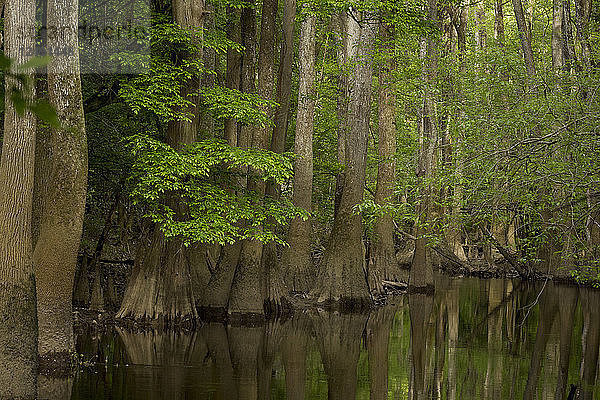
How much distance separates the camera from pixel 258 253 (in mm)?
16031

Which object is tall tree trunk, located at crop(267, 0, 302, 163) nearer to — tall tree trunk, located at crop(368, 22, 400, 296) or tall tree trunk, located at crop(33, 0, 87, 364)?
tall tree trunk, located at crop(368, 22, 400, 296)

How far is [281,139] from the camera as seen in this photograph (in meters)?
17.3

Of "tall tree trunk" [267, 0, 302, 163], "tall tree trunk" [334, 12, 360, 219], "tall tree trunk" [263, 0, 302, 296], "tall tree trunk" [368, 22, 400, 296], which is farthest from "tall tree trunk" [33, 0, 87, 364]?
"tall tree trunk" [368, 22, 400, 296]

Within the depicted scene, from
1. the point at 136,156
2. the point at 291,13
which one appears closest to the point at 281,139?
the point at 291,13

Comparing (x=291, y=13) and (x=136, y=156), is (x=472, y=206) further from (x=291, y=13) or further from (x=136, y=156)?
(x=291, y=13)

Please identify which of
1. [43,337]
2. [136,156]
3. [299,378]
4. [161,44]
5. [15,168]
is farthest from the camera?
[136,156]

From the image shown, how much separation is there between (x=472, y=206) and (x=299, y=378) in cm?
358

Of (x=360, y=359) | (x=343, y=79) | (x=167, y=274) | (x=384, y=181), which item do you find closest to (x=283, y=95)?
(x=343, y=79)

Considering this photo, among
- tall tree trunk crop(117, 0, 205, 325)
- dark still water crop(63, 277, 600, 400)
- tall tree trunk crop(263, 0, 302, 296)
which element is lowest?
dark still water crop(63, 277, 600, 400)

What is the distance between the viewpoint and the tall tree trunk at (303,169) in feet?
61.7

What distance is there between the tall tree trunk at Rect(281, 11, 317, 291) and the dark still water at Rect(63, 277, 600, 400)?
6.50ft

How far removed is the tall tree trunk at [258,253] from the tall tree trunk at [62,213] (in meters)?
5.47

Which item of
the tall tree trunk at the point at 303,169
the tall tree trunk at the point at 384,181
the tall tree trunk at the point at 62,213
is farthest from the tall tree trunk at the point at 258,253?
the tall tree trunk at the point at 384,181

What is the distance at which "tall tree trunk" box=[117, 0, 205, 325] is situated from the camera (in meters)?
14.2
